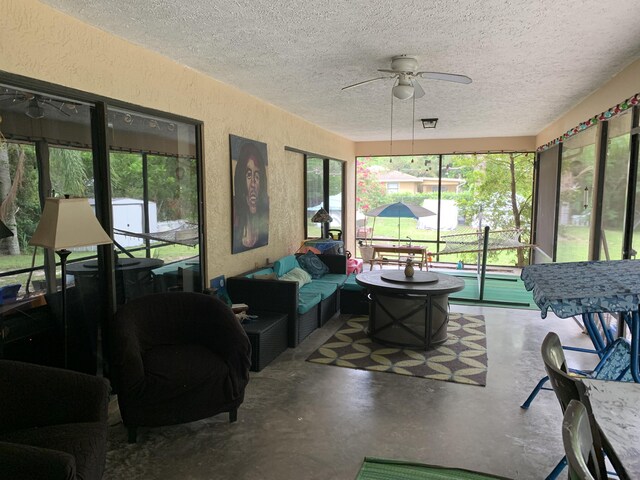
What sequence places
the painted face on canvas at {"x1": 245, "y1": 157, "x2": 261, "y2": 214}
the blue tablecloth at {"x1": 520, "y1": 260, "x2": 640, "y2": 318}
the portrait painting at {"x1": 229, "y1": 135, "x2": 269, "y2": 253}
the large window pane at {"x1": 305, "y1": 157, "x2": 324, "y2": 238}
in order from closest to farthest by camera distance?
the blue tablecloth at {"x1": 520, "y1": 260, "x2": 640, "y2": 318} < the portrait painting at {"x1": 229, "y1": 135, "x2": 269, "y2": 253} < the painted face on canvas at {"x1": 245, "y1": 157, "x2": 261, "y2": 214} < the large window pane at {"x1": 305, "y1": 157, "x2": 324, "y2": 238}

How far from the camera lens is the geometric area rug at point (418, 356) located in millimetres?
3598

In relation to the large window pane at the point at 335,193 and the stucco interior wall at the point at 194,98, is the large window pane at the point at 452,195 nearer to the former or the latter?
the large window pane at the point at 335,193

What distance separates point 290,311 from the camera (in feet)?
13.5

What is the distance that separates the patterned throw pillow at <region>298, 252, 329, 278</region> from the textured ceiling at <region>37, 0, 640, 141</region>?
6.31ft

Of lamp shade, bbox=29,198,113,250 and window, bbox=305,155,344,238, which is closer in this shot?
lamp shade, bbox=29,198,113,250

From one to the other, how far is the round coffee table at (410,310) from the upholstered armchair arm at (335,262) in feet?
4.70

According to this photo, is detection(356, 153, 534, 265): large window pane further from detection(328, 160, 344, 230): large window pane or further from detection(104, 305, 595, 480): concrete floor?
detection(104, 305, 595, 480): concrete floor

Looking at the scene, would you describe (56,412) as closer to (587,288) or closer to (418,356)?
(587,288)

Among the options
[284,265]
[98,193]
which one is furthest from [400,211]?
[98,193]

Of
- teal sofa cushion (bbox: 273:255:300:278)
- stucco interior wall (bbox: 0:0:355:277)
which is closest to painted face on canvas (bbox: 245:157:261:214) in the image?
stucco interior wall (bbox: 0:0:355:277)

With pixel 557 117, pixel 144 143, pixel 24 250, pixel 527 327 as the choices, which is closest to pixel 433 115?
pixel 557 117

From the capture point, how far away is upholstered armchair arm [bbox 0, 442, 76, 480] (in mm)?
1484

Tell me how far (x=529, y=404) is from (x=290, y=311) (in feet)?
6.82

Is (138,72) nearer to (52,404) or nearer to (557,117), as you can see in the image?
(52,404)
